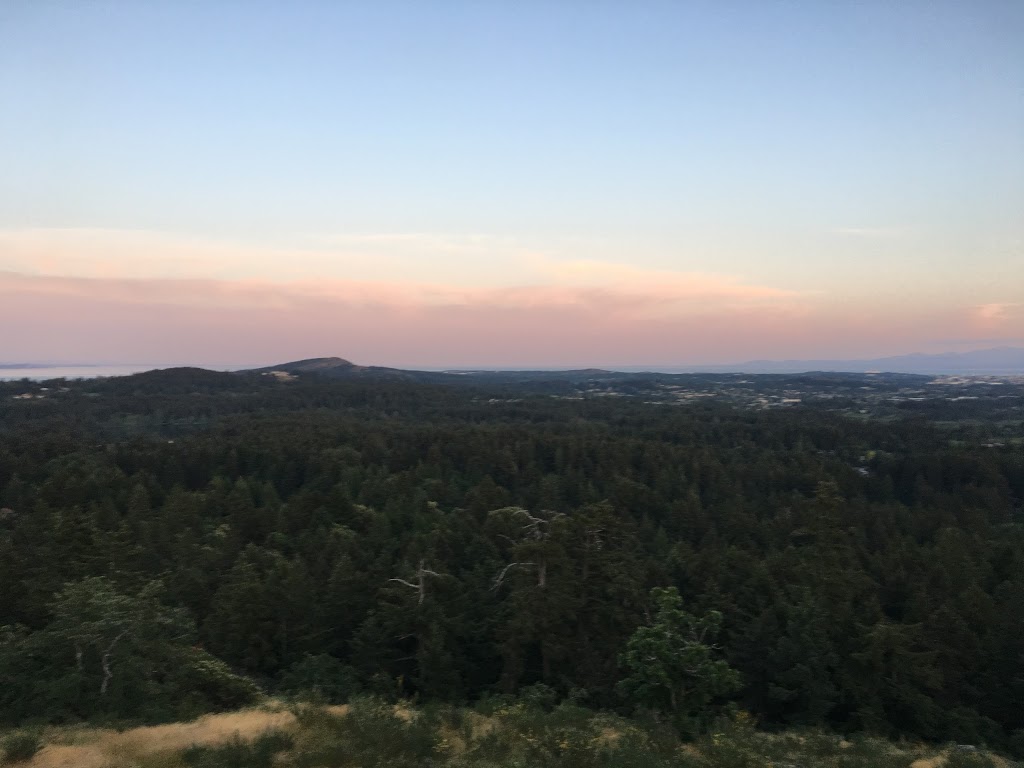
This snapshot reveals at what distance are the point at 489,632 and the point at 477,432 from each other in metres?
52.1

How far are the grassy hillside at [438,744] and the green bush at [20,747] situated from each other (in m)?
0.06

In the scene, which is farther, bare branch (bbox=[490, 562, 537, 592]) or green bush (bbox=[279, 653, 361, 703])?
bare branch (bbox=[490, 562, 537, 592])

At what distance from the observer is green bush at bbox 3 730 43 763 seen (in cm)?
1212

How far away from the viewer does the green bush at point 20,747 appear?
12117 mm

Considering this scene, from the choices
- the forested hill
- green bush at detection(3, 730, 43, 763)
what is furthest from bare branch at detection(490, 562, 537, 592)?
green bush at detection(3, 730, 43, 763)

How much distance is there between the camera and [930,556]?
3581 centimetres

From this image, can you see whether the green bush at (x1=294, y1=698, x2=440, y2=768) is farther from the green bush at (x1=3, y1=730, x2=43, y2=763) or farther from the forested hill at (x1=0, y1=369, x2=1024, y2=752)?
the green bush at (x1=3, y1=730, x2=43, y2=763)

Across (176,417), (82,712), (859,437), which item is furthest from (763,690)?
(176,417)

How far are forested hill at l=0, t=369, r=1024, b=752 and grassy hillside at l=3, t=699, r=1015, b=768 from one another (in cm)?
217

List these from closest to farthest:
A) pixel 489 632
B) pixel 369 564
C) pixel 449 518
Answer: pixel 489 632, pixel 369 564, pixel 449 518

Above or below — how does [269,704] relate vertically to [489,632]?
above

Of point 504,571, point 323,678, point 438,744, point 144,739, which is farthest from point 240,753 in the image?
point 504,571

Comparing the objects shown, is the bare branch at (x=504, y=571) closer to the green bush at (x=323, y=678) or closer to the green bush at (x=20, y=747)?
Answer: the green bush at (x=323, y=678)

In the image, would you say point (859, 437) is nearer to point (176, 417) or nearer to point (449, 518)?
point (449, 518)
